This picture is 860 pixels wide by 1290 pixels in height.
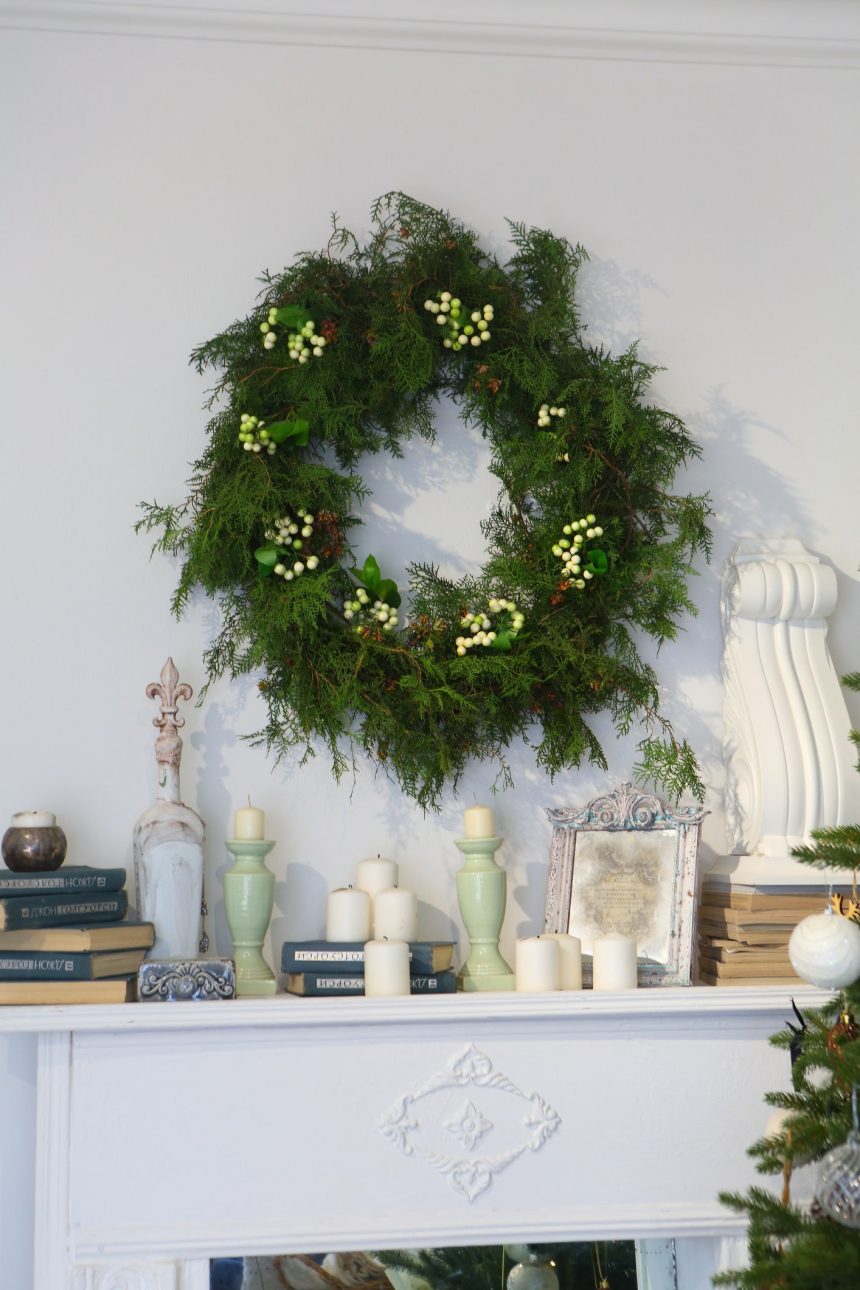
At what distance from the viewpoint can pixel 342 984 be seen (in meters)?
1.96

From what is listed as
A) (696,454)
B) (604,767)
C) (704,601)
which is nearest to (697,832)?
(604,767)

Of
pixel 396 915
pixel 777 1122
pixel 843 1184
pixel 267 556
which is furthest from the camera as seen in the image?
pixel 267 556

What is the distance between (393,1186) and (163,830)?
0.63 metres

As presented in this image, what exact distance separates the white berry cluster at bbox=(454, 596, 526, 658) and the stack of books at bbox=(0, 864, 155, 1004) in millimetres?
691

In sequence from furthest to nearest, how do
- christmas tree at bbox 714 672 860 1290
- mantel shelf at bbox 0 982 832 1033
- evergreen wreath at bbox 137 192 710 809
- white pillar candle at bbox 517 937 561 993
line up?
evergreen wreath at bbox 137 192 710 809, white pillar candle at bbox 517 937 561 993, mantel shelf at bbox 0 982 832 1033, christmas tree at bbox 714 672 860 1290

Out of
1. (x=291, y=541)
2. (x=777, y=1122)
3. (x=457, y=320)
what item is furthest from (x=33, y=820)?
(x=777, y=1122)

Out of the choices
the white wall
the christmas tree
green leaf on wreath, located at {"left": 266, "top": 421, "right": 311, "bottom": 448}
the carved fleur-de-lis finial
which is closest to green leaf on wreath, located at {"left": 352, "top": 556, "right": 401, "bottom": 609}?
the white wall

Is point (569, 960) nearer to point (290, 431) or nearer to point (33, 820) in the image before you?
point (33, 820)

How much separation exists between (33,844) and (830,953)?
118 centimetres

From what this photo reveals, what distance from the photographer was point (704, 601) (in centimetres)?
234

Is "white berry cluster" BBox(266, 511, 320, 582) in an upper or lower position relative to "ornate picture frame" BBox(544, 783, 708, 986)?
upper

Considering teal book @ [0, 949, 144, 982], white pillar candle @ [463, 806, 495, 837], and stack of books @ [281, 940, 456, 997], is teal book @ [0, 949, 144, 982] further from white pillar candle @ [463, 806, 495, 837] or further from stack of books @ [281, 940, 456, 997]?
white pillar candle @ [463, 806, 495, 837]

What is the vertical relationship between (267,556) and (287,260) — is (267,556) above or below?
below

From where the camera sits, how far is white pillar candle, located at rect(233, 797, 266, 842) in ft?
6.79
